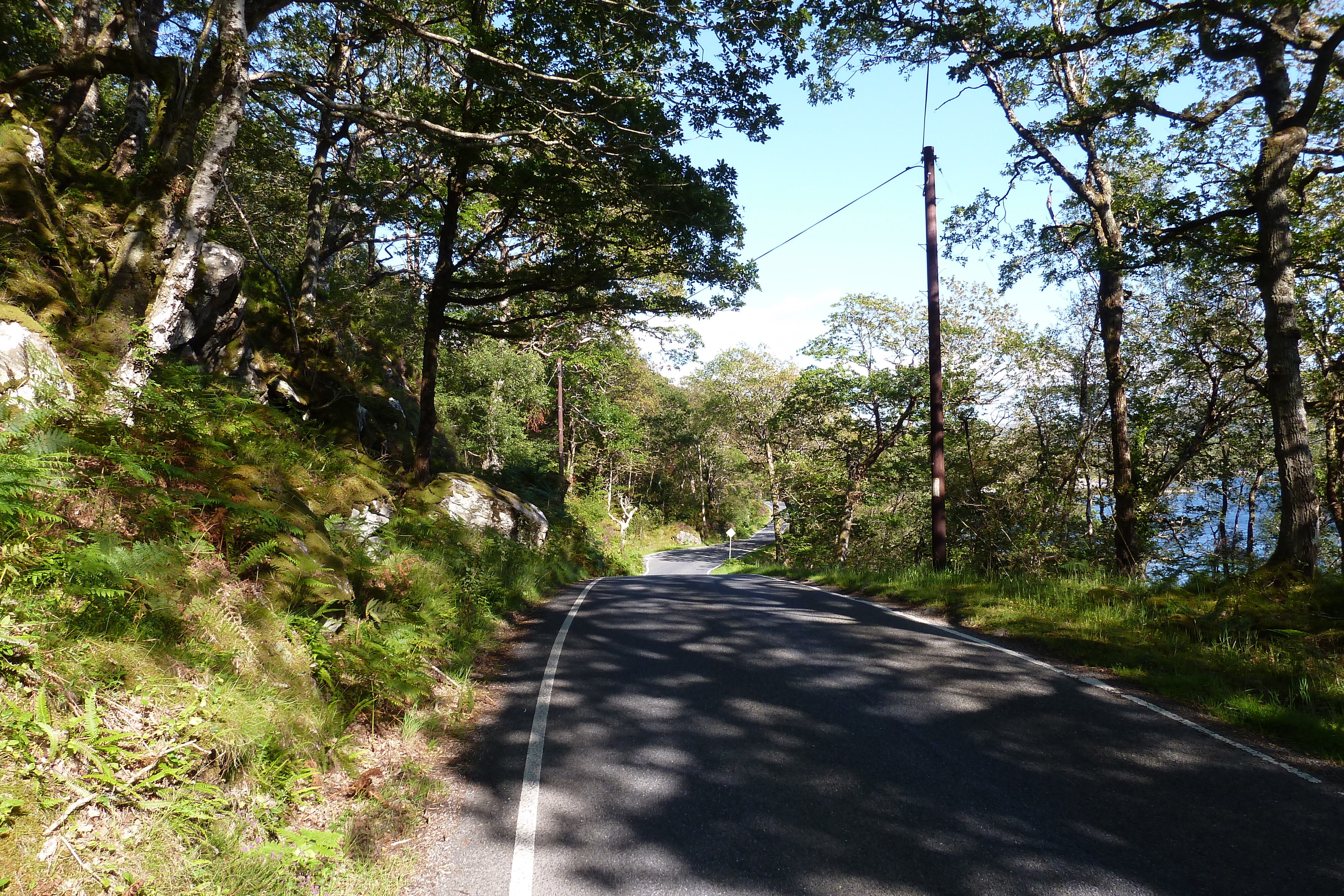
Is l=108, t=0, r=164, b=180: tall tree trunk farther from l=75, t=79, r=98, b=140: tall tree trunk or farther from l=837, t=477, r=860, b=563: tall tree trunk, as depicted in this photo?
l=837, t=477, r=860, b=563: tall tree trunk

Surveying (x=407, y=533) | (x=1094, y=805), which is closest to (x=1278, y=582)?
(x=1094, y=805)

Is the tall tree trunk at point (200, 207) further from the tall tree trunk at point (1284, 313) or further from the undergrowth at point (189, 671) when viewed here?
the tall tree trunk at point (1284, 313)

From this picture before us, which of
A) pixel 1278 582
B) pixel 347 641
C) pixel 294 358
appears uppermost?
pixel 294 358

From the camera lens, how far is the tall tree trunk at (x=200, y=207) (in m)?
5.44

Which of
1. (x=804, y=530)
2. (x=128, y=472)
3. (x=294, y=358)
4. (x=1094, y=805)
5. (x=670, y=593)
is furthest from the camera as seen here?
(x=804, y=530)

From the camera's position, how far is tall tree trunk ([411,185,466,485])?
1180 cm

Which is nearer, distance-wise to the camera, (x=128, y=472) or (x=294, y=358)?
(x=128, y=472)

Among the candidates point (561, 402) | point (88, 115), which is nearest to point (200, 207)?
point (88, 115)

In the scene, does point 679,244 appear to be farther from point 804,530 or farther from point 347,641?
point 804,530

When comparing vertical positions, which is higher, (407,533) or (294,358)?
(294,358)

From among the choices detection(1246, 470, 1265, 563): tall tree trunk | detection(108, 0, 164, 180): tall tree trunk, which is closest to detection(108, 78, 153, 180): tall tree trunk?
detection(108, 0, 164, 180): tall tree trunk

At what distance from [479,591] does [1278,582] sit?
1031cm

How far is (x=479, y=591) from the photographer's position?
349 inches

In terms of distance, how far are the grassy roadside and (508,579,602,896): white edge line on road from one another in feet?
17.6
